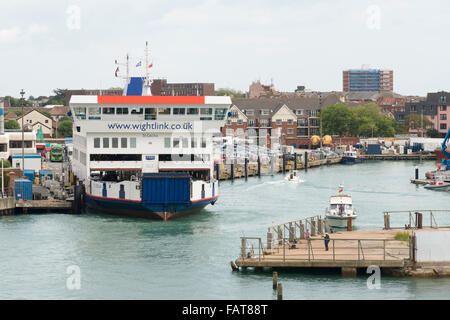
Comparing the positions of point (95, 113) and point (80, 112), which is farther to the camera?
point (80, 112)

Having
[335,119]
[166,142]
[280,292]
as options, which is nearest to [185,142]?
[166,142]

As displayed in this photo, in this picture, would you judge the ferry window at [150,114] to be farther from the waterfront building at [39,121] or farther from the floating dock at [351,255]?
the waterfront building at [39,121]

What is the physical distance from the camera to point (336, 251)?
43.2 meters

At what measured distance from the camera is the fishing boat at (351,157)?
14162 cm

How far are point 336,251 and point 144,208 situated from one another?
62.6 feet

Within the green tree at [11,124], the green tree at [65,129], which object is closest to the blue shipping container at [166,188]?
the green tree at [11,124]

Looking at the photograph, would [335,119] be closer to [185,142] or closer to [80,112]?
[185,142]

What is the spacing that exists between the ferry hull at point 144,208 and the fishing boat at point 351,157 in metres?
80.2

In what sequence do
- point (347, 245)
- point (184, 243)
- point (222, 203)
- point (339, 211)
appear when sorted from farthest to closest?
1. point (222, 203)
2. point (339, 211)
3. point (184, 243)
4. point (347, 245)

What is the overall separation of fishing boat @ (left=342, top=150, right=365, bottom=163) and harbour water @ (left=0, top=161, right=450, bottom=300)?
6117 centimetres

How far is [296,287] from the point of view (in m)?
39.8

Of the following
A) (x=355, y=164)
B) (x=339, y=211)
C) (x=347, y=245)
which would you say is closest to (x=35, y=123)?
(x=355, y=164)

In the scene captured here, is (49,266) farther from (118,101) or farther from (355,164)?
(355,164)

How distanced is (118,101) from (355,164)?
82.8 meters
